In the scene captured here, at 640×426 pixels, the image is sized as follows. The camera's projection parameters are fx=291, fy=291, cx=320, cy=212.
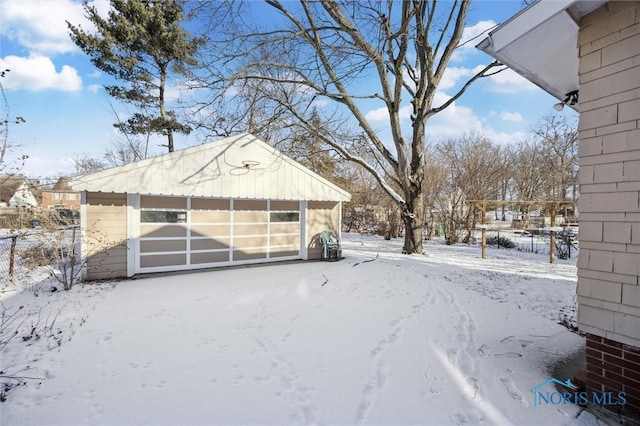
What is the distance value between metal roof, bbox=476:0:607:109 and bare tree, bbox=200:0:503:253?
573 cm

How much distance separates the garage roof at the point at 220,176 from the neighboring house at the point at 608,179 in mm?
6334

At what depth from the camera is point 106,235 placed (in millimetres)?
6543

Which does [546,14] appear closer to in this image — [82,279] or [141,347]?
[141,347]

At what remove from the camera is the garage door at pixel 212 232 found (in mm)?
7234

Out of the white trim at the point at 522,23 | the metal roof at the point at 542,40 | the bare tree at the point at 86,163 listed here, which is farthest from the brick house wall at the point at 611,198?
the bare tree at the point at 86,163

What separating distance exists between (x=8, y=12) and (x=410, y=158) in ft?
34.9

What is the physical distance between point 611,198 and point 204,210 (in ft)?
25.5

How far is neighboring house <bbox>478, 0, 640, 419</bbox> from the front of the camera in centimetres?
249

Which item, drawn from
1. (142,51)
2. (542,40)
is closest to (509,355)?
(542,40)

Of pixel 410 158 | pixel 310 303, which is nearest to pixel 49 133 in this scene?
pixel 310 303

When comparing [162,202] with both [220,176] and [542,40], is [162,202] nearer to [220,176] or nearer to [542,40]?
[220,176]

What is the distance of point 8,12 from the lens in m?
4.83

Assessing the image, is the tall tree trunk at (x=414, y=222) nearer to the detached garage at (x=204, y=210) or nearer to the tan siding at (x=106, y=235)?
the detached garage at (x=204, y=210)

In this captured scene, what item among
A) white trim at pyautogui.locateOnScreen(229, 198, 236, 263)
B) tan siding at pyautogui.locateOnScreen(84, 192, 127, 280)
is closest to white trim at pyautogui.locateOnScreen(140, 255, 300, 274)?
white trim at pyautogui.locateOnScreen(229, 198, 236, 263)
